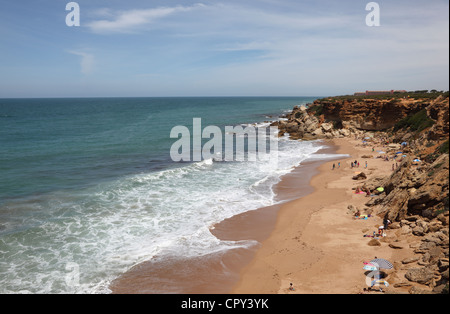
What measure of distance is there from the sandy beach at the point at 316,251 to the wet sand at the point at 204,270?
555 mm

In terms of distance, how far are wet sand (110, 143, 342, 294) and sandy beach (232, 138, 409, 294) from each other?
1.82 feet

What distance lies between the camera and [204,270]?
14.0 metres

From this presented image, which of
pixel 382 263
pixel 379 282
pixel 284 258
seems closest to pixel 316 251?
pixel 284 258

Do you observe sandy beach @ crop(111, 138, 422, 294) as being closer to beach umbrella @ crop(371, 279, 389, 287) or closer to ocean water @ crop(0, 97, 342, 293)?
beach umbrella @ crop(371, 279, 389, 287)

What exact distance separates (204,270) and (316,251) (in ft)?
19.8

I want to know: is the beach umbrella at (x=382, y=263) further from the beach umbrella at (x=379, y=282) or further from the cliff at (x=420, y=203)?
the beach umbrella at (x=379, y=282)

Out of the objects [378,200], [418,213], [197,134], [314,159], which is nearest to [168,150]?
[197,134]

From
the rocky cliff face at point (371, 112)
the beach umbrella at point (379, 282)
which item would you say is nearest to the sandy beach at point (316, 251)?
the beach umbrella at point (379, 282)

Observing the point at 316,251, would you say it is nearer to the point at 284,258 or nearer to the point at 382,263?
the point at 284,258

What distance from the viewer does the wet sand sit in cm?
1273

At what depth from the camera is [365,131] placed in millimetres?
51719

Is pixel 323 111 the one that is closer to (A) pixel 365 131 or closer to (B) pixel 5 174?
(A) pixel 365 131

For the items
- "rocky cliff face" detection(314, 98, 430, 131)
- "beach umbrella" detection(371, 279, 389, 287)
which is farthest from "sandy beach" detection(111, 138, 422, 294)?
"rocky cliff face" detection(314, 98, 430, 131)

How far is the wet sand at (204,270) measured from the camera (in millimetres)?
12727
